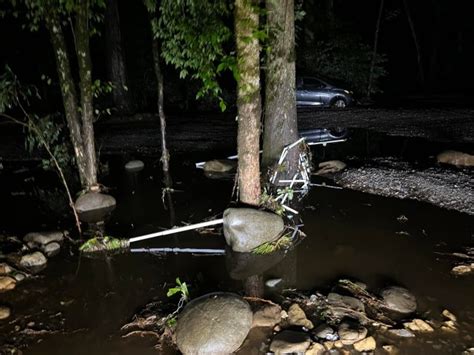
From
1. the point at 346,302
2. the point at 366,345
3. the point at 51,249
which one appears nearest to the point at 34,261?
the point at 51,249

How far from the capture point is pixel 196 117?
54.3 ft

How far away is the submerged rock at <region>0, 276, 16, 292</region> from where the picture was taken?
15.7 feet

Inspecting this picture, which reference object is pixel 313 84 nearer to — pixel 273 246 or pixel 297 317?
pixel 273 246

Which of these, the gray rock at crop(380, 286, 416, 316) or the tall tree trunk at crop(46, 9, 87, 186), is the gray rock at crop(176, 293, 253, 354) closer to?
the gray rock at crop(380, 286, 416, 316)

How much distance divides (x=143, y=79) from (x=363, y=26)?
20.3 m

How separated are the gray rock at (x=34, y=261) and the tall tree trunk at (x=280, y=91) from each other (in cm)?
413

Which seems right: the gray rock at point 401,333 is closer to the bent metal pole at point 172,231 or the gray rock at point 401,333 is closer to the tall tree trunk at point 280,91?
the bent metal pole at point 172,231

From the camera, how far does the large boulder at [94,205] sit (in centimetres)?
692

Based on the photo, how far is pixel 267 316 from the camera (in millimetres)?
4039

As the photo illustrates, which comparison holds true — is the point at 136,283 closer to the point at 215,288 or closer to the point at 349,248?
the point at 215,288

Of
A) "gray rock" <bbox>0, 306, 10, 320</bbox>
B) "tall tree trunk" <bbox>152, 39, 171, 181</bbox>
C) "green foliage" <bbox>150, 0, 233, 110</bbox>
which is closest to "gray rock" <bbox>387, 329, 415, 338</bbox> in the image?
"green foliage" <bbox>150, 0, 233, 110</bbox>

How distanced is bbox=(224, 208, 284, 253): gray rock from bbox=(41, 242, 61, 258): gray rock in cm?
246

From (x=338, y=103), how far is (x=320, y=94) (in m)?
0.88

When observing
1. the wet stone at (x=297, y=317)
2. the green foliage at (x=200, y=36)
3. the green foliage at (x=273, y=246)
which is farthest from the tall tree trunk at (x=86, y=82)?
the wet stone at (x=297, y=317)
